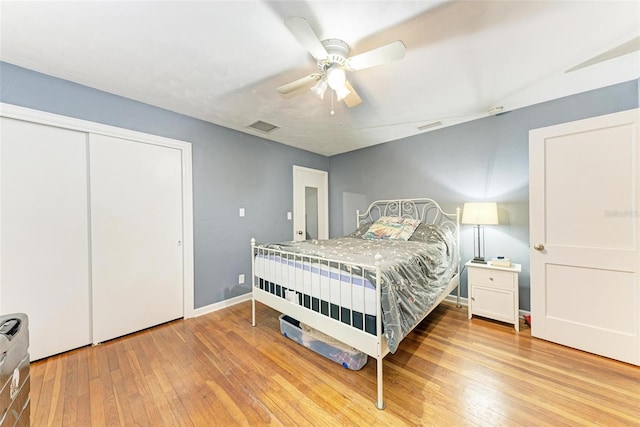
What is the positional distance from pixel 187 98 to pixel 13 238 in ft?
5.99

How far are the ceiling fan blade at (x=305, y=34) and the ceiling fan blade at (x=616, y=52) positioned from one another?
211 centimetres

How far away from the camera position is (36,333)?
1.93 meters

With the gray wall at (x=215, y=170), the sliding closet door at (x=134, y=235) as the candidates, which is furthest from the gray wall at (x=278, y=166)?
the sliding closet door at (x=134, y=235)

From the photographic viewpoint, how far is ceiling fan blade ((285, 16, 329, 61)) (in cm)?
121

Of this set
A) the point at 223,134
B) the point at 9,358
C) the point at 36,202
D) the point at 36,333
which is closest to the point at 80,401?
the point at 36,333

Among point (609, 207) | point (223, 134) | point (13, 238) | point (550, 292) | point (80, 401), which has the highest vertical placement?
point (223, 134)

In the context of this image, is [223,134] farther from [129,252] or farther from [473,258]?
[473,258]

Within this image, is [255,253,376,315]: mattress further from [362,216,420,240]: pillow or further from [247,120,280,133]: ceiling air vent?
[247,120,280,133]: ceiling air vent

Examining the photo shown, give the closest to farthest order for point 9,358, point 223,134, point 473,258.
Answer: point 9,358
point 473,258
point 223,134

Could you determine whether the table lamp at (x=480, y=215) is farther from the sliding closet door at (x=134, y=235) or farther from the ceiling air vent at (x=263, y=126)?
the sliding closet door at (x=134, y=235)

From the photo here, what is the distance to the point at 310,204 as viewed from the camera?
438cm

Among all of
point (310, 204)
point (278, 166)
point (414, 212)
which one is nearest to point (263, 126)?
point (278, 166)

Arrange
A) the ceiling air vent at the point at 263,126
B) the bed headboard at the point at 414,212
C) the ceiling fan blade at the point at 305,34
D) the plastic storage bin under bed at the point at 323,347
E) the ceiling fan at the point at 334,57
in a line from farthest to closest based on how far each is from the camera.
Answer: the bed headboard at the point at 414,212
the ceiling air vent at the point at 263,126
the plastic storage bin under bed at the point at 323,347
the ceiling fan at the point at 334,57
the ceiling fan blade at the point at 305,34

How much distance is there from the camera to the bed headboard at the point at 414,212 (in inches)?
125
